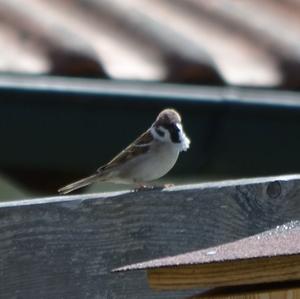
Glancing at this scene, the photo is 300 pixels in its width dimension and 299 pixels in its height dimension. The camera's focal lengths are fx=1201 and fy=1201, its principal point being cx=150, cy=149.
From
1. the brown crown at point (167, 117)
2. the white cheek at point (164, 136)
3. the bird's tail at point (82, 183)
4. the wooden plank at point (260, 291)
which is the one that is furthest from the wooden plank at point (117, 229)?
the white cheek at point (164, 136)

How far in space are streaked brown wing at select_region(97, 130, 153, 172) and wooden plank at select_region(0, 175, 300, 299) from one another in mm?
1928

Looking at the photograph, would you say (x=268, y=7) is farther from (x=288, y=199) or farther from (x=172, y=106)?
(x=288, y=199)

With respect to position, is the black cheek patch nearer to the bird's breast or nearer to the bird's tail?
the bird's breast

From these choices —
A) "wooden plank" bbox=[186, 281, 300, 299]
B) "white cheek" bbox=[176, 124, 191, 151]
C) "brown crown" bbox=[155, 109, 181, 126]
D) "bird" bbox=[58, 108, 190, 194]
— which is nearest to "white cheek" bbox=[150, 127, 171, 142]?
"bird" bbox=[58, 108, 190, 194]

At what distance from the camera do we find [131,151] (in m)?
4.86

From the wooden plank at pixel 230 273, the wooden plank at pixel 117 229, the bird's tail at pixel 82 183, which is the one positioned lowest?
the wooden plank at pixel 230 273

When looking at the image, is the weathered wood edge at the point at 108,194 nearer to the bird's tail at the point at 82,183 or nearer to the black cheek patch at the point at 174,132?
the bird's tail at the point at 82,183

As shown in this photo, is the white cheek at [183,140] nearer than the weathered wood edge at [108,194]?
No

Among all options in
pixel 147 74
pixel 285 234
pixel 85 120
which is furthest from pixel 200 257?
pixel 147 74

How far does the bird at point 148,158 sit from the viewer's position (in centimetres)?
455

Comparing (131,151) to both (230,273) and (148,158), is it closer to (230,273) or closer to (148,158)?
(148,158)

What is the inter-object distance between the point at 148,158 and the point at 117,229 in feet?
7.60

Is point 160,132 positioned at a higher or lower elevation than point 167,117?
higher

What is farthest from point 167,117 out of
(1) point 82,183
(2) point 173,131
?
(1) point 82,183
